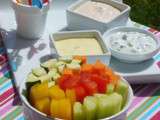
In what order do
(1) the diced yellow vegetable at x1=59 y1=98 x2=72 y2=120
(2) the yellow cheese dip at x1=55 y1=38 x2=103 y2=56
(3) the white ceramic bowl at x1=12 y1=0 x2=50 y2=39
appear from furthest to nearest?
(3) the white ceramic bowl at x1=12 y1=0 x2=50 y2=39 → (2) the yellow cheese dip at x1=55 y1=38 x2=103 y2=56 → (1) the diced yellow vegetable at x1=59 y1=98 x2=72 y2=120

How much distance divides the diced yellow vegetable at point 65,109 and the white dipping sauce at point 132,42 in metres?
0.38

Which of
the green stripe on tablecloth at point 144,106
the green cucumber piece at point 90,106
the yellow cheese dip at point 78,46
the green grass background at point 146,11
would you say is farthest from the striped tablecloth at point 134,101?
the green grass background at point 146,11

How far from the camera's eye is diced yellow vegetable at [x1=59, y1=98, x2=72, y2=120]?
0.82 m

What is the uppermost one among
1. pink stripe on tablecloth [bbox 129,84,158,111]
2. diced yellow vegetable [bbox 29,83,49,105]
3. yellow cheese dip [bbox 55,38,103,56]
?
diced yellow vegetable [bbox 29,83,49,105]

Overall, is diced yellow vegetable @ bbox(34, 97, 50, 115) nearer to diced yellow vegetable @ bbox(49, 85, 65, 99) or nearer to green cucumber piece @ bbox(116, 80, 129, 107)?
diced yellow vegetable @ bbox(49, 85, 65, 99)

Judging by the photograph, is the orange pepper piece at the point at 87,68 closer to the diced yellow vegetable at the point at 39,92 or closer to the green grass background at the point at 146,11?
the diced yellow vegetable at the point at 39,92

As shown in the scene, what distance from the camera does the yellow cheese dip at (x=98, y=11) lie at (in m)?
1.32

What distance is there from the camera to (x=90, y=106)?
2.71ft

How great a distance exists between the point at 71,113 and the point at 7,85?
13.5 inches

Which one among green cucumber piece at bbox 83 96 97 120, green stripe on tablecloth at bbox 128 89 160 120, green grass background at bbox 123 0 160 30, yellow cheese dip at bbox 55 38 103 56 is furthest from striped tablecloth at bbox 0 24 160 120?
green grass background at bbox 123 0 160 30

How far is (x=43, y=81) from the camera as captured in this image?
34.6 inches

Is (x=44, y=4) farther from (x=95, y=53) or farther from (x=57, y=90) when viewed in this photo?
(x=57, y=90)

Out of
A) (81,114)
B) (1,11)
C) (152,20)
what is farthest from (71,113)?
(152,20)

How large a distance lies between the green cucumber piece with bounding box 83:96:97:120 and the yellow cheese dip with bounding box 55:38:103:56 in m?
0.30
